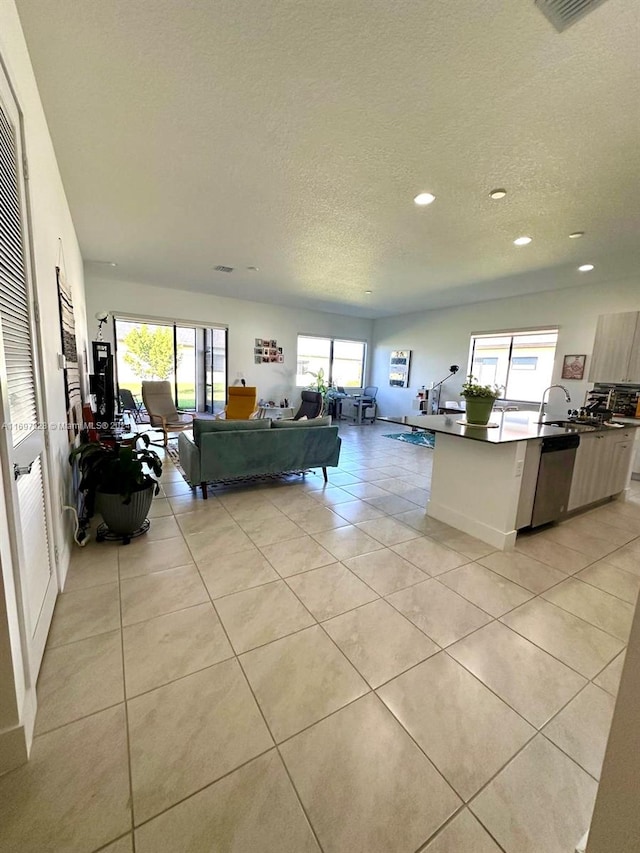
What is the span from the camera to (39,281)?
185 centimetres

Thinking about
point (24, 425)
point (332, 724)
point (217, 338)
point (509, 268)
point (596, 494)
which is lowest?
point (332, 724)

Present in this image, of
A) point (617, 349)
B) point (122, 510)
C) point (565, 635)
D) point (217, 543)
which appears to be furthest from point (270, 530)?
point (617, 349)

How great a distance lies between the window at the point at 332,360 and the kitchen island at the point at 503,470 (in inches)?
218

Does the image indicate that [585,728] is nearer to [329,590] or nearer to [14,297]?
[329,590]

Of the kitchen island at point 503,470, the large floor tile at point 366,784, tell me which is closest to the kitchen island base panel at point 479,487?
the kitchen island at point 503,470

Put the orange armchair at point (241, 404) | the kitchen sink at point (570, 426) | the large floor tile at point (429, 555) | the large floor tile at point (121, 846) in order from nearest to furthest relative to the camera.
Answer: the large floor tile at point (121, 846) < the large floor tile at point (429, 555) < the kitchen sink at point (570, 426) < the orange armchair at point (241, 404)

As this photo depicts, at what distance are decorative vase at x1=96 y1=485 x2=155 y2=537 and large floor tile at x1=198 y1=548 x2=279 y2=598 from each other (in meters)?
0.70

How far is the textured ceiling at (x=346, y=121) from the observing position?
151 centimetres

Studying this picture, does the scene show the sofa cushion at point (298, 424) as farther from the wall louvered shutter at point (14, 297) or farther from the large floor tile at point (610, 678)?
the large floor tile at point (610, 678)

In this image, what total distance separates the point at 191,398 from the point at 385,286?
493 cm

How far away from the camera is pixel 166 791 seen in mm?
1095

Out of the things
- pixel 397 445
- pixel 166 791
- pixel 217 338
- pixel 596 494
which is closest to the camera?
pixel 166 791

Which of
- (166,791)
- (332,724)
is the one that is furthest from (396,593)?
(166,791)

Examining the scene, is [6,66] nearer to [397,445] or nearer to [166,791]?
[166,791]
